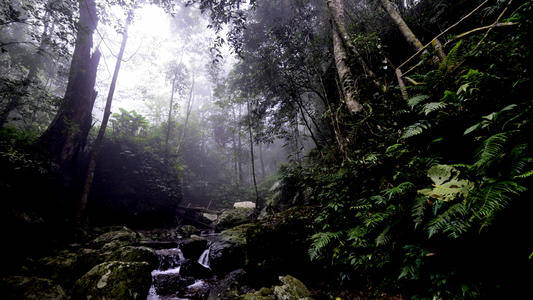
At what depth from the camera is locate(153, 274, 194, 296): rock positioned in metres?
4.80

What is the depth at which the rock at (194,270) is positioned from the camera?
5.61 meters

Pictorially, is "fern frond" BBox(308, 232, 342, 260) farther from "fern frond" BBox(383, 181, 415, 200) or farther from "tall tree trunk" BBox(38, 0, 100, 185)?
"tall tree trunk" BBox(38, 0, 100, 185)

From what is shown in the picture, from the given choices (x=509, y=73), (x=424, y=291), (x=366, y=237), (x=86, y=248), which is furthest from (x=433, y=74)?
(x=86, y=248)

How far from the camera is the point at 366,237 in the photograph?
303cm

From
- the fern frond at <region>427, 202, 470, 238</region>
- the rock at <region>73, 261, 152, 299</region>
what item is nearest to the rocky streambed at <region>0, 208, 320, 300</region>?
the rock at <region>73, 261, 152, 299</region>

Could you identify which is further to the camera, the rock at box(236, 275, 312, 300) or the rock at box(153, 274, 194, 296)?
the rock at box(153, 274, 194, 296)

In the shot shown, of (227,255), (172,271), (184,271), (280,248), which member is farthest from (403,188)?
(172,271)

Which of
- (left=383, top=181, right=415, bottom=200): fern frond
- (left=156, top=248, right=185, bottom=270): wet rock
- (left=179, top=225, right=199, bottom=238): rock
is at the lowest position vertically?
(left=156, top=248, right=185, bottom=270): wet rock

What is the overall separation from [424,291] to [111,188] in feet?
43.9

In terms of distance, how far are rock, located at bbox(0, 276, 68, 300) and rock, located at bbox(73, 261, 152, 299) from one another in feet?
0.93

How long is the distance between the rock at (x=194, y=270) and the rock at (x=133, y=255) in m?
0.93

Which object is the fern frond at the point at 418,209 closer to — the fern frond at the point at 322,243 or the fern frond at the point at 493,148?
the fern frond at the point at 493,148

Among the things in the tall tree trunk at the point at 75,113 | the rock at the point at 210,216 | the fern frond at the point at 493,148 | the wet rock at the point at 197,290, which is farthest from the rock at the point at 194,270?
the tall tree trunk at the point at 75,113

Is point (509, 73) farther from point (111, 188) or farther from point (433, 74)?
point (111, 188)
